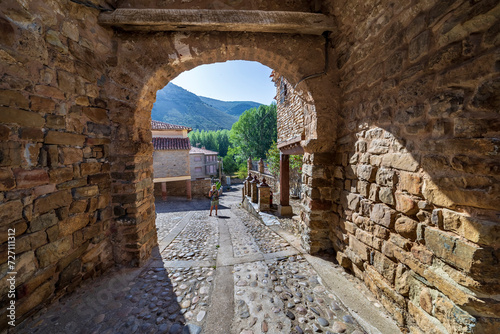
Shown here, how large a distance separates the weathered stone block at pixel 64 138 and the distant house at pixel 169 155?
13798 mm

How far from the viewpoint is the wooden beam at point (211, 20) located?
236 cm

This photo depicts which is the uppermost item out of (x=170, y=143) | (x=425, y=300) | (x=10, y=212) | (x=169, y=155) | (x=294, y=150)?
(x=170, y=143)

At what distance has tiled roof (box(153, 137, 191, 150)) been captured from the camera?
15070mm

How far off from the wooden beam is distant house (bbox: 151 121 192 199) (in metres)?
13.7

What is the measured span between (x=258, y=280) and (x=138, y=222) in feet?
6.16

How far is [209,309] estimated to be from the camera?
1902 millimetres

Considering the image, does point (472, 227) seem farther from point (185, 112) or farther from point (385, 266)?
point (185, 112)

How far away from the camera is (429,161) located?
144cm

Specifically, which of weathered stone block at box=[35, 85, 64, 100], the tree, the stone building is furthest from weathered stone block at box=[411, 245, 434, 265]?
the tree

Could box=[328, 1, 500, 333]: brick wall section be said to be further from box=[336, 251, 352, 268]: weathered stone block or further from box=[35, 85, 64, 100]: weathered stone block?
box=[35, 85, 64, 100]: weathered stone block

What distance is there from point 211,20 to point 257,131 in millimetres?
21144

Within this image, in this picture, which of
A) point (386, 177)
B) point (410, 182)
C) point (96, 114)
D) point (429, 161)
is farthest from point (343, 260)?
point (96, 114)

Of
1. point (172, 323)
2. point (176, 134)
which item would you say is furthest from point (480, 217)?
point (176, 134)

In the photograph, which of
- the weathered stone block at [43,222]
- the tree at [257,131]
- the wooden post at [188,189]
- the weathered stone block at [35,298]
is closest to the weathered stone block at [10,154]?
the weathered stone block at [43,222]
